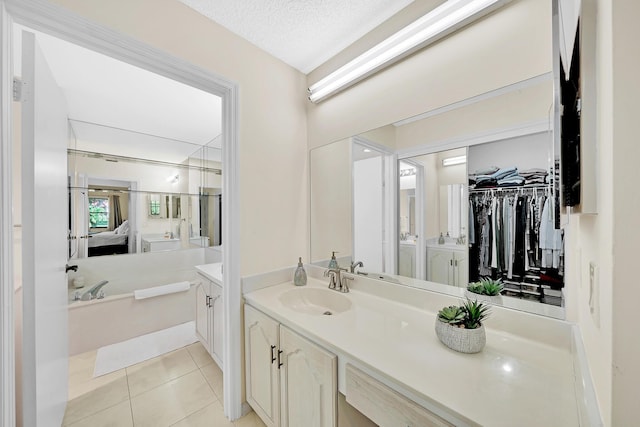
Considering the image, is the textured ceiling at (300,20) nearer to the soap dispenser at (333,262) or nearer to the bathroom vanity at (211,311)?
the soap dispenser at (333,262)

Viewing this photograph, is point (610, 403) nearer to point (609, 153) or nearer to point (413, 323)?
point (609, 153)

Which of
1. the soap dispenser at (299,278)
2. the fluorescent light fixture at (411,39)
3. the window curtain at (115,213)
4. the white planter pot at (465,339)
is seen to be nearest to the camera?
the white planter pot at (465,339)

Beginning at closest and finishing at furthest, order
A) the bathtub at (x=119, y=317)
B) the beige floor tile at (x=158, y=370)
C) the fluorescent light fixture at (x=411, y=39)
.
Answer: the fluorescent light fixture at (x=411, y=39) → the beige floor tile at (x=158, y=370) → the bathtub at (x=119, y=317)

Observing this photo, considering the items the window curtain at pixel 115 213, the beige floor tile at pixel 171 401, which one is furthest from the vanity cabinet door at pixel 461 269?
the window curtain at pixel 115 213

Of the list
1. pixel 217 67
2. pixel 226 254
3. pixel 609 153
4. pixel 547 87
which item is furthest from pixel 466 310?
pixel 217 67

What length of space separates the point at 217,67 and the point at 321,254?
143 centimetres

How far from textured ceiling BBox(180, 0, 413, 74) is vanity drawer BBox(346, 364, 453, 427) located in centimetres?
180

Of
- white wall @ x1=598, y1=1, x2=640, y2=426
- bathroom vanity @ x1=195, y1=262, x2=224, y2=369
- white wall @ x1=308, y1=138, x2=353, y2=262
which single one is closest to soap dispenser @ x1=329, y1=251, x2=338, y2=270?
white wall @ x1=308, y1=138, x2=353, y2=262

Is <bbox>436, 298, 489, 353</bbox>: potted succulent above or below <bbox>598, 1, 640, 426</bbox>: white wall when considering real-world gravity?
Result: below

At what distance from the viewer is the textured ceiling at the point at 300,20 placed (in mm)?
1303

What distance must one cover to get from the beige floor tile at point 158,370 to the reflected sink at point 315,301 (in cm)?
124

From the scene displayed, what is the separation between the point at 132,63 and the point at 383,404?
190 centimetres

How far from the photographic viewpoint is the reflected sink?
151cm

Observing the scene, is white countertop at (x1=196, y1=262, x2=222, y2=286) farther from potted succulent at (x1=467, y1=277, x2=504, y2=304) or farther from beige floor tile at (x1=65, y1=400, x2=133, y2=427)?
potted succulent at (x1=467, y1=277, x2=504, y2=304)
